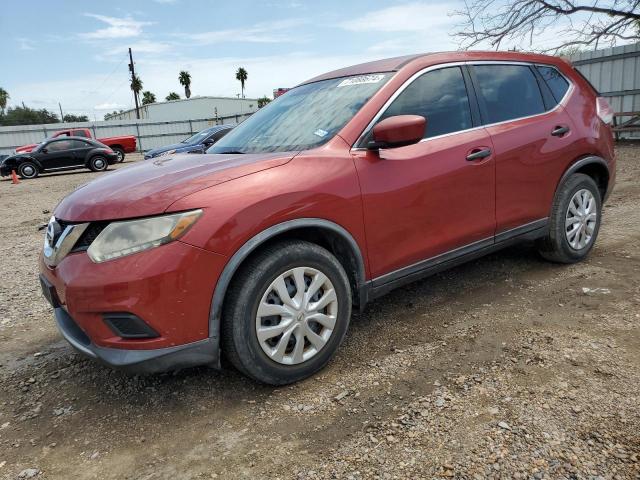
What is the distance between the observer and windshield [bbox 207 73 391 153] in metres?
2.88

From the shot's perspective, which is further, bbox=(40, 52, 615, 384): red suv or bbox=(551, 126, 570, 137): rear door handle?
bbox=(551, 126, 570, 137): rear door handle

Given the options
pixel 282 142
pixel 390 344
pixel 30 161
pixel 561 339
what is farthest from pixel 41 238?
pixel 30 161

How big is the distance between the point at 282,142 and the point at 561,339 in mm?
2037

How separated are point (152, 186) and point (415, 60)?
1.91 m

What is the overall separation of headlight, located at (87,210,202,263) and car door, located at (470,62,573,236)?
7.26 ft

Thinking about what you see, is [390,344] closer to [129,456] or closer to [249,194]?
[249,194]

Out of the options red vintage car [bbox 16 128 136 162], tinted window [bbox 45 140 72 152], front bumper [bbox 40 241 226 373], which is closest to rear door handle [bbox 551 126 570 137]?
front bumper [bbox 40 241 226 373]

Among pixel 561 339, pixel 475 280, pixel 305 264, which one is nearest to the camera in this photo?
pixel 305 264

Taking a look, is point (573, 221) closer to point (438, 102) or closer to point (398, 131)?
point (438, 102)

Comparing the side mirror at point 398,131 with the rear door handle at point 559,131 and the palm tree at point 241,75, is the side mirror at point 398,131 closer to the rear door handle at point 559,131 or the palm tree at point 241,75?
the rear door handle at point 559,131

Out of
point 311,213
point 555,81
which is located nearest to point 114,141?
point 555,81

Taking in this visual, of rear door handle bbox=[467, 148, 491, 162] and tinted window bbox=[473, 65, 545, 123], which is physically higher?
tinted window bbox=[473, 65, 545, 123]

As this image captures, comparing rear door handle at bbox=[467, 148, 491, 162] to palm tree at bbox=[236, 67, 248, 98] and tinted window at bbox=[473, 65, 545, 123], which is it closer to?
tinted window at bbox=[473, 65, 545, 123]

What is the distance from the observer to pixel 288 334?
8.09 ft
